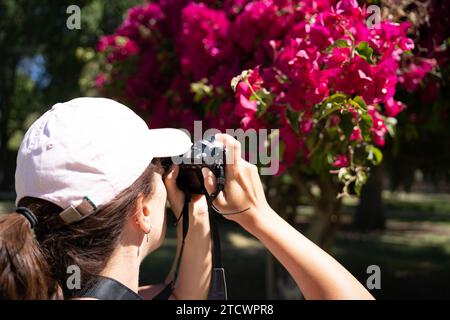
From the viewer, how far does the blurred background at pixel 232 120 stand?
307 centimetres

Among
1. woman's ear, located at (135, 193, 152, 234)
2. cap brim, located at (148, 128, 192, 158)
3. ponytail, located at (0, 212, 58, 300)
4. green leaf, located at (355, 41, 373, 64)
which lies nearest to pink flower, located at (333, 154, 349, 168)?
green leaf, located at (355, 41, 373, 64)

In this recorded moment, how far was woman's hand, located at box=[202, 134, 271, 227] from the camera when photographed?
1306 mm

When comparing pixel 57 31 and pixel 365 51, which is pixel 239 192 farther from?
pixel 57 31

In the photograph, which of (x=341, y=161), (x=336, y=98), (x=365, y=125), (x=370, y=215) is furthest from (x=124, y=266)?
(x=370, y=215)

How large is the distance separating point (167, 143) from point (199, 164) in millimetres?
104

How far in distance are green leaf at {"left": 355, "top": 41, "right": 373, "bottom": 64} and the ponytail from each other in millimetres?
1312

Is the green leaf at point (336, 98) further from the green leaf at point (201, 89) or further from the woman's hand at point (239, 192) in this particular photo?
the green leaf at point (201, 89)

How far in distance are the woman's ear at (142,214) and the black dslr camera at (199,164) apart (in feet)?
0.55

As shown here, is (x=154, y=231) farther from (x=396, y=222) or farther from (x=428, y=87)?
(x=396, y=222)

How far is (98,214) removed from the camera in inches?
51.2

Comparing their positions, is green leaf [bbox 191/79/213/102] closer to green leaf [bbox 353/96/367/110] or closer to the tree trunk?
green leaf [bbox 353/96/367/110]

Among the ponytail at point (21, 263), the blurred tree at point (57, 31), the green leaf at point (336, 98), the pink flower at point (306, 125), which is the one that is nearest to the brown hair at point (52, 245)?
the ponytail at point (21, 263)

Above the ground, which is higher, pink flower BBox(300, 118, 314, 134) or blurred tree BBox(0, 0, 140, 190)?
blurred tree BBox(0, 0, 140, 190)
